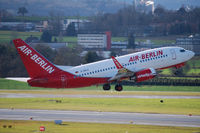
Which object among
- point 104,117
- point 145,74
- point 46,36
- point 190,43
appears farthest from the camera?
point 46,36

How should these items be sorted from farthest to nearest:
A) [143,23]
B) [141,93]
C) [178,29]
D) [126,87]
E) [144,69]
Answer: [143,23] < [178,29] < [126,87] < [141,93] < [144,69]

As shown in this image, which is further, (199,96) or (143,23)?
(143,23)

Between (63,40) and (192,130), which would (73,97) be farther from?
(63,40)

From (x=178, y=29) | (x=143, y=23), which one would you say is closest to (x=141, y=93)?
(x=178, y=29)

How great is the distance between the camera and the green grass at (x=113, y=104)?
7469cm

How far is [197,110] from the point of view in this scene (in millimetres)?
73938

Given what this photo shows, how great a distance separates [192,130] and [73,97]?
38.1 metres

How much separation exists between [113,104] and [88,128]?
2294 cm

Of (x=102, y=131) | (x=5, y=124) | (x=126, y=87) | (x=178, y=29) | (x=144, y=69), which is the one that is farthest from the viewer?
(x=178, y=29)

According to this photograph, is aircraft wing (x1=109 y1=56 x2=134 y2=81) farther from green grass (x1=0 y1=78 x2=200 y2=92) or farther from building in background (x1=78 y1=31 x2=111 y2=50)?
building in background (x1=78 y1=31 x2=111 y2=50)

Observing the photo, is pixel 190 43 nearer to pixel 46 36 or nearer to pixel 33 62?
pixel 46 36

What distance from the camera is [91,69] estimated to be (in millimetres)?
71562

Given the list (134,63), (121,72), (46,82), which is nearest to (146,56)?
(134,63)

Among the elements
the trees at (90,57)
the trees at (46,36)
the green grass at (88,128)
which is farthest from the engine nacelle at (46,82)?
the trees at (46,36)
